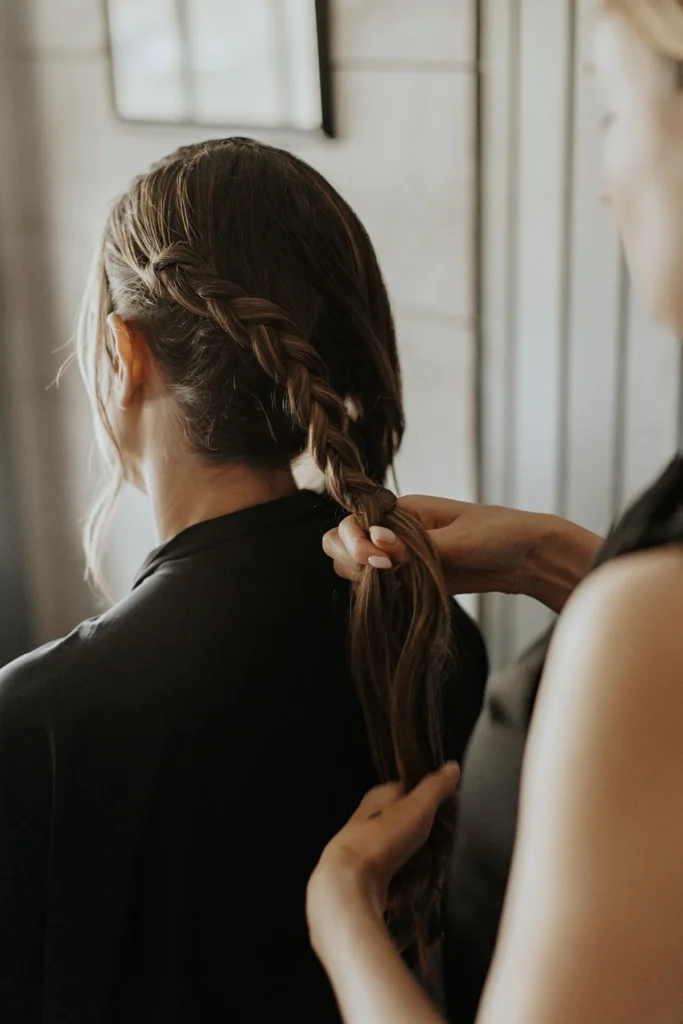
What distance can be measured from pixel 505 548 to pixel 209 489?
0.31 m

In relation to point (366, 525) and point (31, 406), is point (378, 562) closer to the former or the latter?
point (366, 525)

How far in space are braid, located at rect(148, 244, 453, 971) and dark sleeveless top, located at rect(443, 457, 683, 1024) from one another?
0.41ft

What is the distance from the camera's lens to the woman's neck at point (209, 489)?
2.66 feet

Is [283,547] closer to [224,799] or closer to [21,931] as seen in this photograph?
[224,799]

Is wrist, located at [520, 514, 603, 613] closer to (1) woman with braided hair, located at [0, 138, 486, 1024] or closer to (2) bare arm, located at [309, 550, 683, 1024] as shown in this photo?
(1) woman with braided hair, located at [0, 138, 486, 1024]

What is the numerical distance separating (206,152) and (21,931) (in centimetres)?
66

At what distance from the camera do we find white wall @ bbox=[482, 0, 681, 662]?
102 centimetres

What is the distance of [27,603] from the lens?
131 centimetres

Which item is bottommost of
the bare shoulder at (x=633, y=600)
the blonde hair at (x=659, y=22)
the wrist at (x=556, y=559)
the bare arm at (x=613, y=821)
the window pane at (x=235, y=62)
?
the wrist at (x=556, y=559)

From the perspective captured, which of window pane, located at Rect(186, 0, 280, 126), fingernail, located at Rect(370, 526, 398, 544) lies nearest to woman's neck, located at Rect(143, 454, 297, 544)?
fingernail, located at Rect(370, 526, 398, 544)

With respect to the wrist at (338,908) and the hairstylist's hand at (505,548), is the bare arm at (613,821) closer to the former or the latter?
the wrist at (338,908)

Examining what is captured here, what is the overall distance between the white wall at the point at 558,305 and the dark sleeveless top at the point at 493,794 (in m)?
0.50

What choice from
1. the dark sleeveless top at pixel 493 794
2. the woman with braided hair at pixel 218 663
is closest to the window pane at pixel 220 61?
the woman with braided hair at pixel 218 663

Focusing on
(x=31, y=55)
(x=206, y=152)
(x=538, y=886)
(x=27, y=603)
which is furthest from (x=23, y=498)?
(x=538, y=886)
